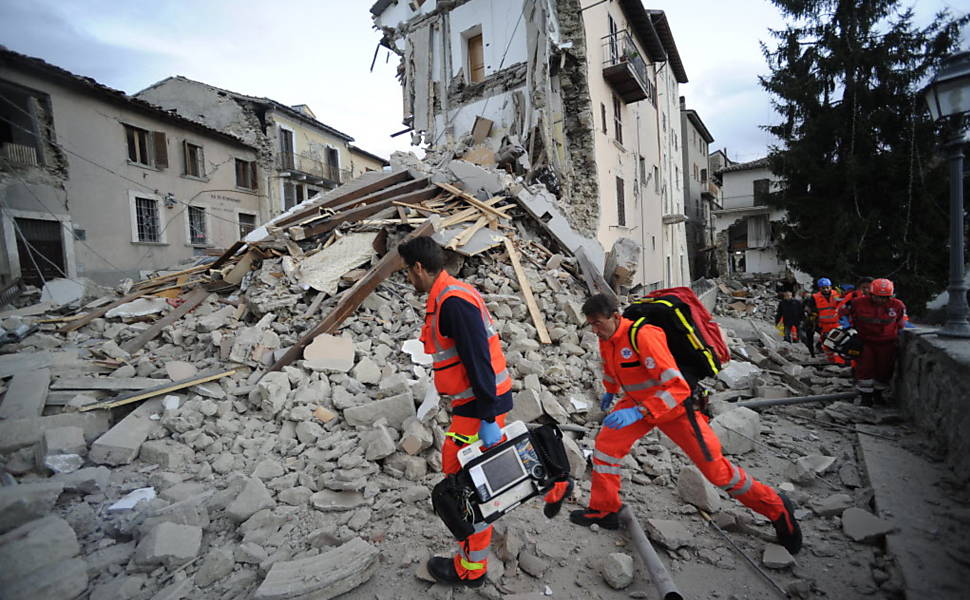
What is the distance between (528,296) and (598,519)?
12.0ft

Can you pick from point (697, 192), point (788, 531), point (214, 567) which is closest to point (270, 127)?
point (214, 567)

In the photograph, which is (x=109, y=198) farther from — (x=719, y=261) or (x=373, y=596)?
(x=719, y=261)

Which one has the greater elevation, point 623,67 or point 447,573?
point 623,67

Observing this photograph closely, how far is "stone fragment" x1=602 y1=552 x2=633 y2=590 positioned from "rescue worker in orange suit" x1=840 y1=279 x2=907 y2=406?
400 centimetres

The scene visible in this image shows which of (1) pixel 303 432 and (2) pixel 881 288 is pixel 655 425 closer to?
(1) pixel 303 432

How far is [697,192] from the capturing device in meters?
32.0

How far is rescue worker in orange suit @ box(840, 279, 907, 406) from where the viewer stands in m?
4.72

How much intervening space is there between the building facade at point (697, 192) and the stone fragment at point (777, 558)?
28.5m

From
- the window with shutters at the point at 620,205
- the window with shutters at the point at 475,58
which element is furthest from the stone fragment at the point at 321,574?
the window with shutters at the point at 620,205

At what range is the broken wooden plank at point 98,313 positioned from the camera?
588 cm

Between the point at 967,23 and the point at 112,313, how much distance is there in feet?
71.1

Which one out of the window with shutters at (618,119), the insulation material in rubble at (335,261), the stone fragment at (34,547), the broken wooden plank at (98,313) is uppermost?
the window with shutters at (618,119)

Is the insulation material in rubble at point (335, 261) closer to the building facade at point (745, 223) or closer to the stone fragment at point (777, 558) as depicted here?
the stone fragment at point (777, 558)

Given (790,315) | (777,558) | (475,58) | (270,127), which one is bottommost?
(777,558)
